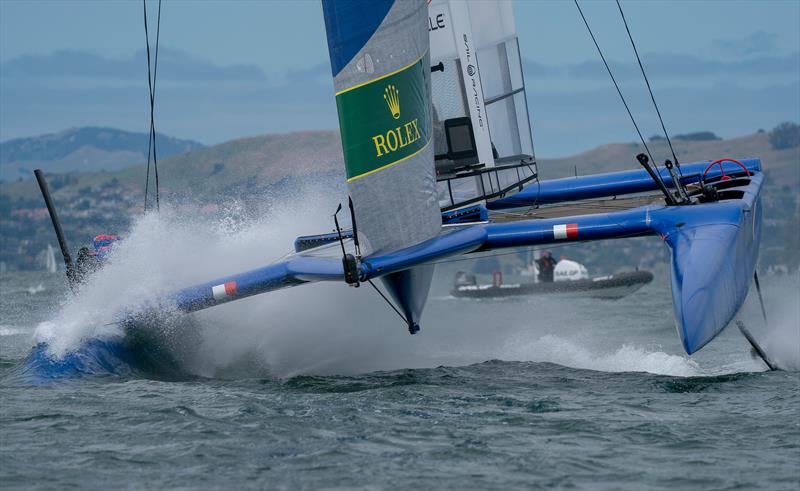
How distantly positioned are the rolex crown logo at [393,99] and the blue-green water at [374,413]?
1.76m

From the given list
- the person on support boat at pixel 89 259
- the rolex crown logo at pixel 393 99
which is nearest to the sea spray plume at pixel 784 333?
the rolex crown logo at pixel 393 99

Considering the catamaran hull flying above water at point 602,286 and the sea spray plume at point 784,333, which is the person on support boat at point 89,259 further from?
the catamaran hull flying above water at point 602,286

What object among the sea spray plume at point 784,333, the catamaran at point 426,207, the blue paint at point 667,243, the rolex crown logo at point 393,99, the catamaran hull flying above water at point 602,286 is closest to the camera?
the blue paint at point 667,243

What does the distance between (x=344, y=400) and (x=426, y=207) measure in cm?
166

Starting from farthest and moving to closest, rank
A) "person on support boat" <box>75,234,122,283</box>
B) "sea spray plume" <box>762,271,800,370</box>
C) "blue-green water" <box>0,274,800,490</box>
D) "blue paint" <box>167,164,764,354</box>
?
"person on support boat" <box>75,234,122,283</box>
"sea spray plume" <box>762,271,800,370</box>
"blue paint" <box>167,164,764,354</box>
"blue-green water" <box>0,274,800,490</box>

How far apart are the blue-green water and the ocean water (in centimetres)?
2

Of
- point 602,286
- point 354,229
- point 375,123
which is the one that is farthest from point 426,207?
point 602,286

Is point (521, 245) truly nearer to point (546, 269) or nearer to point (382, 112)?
point (382, 112)

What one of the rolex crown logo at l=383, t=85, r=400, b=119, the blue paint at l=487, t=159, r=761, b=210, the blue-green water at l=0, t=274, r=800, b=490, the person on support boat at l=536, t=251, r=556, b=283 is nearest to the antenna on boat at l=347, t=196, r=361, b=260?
the rolex crown logo at l=383, t=85, r=400, b=119

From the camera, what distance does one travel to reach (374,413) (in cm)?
664

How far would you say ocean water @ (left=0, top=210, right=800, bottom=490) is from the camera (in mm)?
5324

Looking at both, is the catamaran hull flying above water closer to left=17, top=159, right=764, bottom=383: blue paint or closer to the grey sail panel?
left=17, top=159, right=764, bottom=383: blue paint

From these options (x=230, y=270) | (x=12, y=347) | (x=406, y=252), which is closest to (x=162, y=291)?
(x=230, y=270)

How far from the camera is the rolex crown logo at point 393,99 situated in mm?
7859
